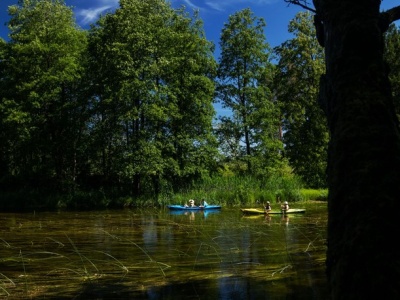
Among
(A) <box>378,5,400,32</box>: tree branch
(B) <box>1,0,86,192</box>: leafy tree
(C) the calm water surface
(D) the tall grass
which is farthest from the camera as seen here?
(B) <box>1,0,86,192</box>: leafy tree

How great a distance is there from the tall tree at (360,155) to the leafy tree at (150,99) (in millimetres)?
24493

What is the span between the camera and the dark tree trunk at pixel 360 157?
6.82 ft

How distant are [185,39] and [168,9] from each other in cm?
266

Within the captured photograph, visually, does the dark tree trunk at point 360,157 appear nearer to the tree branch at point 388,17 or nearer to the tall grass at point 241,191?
the tree branch at point 388,17

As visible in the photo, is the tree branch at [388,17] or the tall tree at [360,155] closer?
the tall tree at [360,155]

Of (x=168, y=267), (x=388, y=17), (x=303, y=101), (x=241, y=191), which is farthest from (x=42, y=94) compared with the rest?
(x=388, y=17)

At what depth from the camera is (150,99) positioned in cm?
2886

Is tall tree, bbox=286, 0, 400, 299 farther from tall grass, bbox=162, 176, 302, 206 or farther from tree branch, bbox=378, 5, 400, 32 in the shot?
tall grass, bbox=162, 176, 302, 206

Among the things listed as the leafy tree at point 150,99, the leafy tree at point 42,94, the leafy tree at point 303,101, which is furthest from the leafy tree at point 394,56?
the leafy tree at point 42,94

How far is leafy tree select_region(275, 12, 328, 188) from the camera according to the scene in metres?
33.8

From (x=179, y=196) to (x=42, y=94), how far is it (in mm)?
13123

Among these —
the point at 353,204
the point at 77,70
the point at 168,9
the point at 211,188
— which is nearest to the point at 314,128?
the point at 211,188

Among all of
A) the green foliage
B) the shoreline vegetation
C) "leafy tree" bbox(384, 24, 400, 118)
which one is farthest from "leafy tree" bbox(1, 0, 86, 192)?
"leafy tree" bbox(384, 24, 400, 118)

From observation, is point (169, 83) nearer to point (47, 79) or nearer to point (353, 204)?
point (47, 79)
